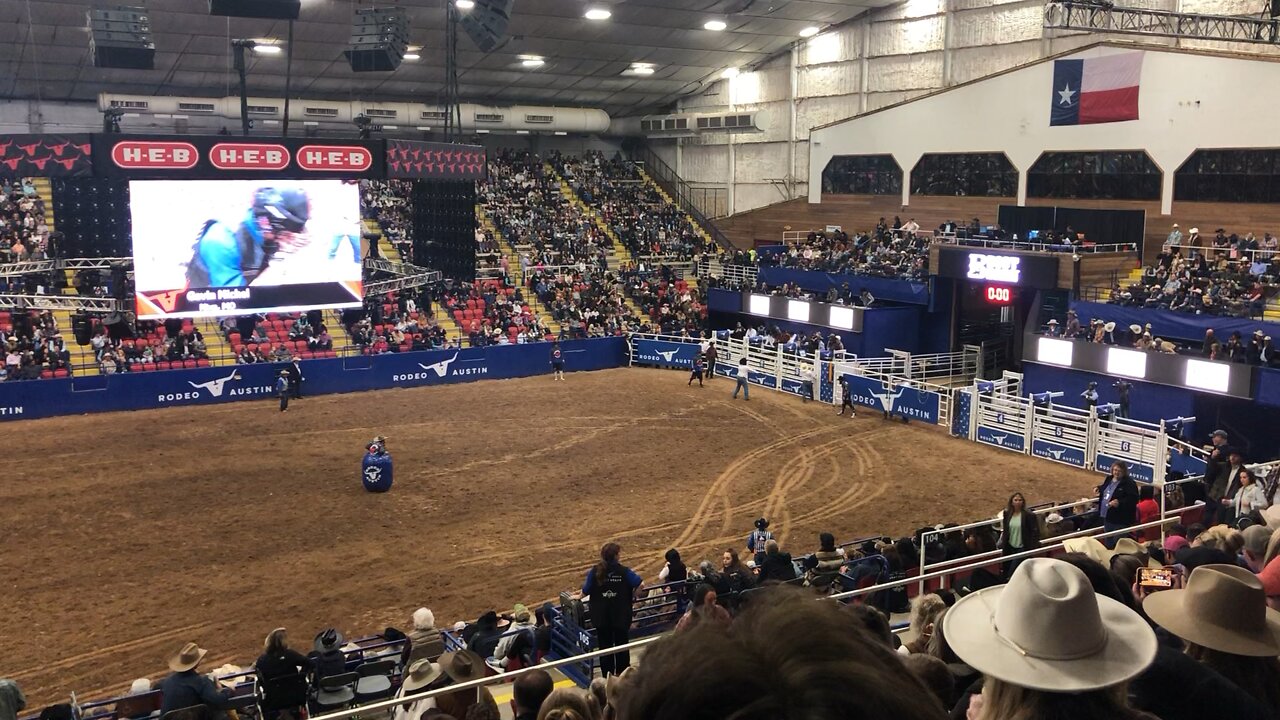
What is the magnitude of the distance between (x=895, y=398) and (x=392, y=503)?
47.2 feet

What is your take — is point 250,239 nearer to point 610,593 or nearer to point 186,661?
point 610,593

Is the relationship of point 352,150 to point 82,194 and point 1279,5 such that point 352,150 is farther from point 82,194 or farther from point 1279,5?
point 1279,5

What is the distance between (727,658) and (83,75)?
40880mm

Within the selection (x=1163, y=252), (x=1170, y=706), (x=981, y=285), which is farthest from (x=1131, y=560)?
(x=981, y=285)

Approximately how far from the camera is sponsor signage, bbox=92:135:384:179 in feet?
75.5

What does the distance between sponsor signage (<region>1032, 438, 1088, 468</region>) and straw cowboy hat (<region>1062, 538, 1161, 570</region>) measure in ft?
45.9

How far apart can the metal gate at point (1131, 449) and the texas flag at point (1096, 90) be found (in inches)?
544

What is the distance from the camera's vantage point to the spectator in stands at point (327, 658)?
9.72m

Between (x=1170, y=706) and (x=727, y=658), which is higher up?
(x=727, y=658)

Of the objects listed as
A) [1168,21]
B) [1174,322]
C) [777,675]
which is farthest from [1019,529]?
[1168,21]

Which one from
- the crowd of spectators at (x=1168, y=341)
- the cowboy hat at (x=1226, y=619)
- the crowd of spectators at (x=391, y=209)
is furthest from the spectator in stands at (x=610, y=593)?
the crowd of spectators at (x=391, y=209)

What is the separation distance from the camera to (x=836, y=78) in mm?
43281

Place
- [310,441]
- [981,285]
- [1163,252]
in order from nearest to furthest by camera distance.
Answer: [310,441] < [1163,252] < [981,285]

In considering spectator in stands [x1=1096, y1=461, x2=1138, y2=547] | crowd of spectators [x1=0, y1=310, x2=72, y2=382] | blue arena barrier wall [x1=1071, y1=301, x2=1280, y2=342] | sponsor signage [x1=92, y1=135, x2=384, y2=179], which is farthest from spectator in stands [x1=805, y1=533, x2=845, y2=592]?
crowd of spectators [x1=0, y1=310, x2=72, y2=382]
